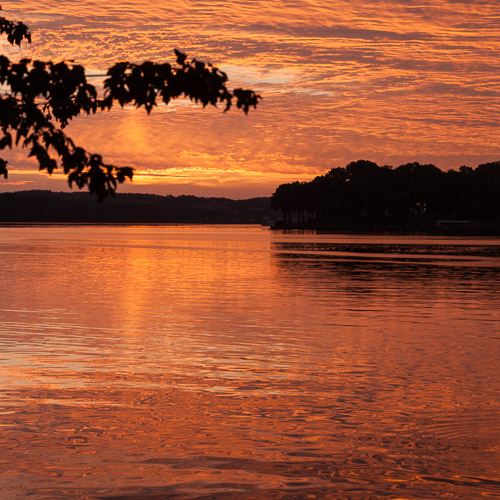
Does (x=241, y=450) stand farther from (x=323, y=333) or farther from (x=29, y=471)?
(x=323, y=333)

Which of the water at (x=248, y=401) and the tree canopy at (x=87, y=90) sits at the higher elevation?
the tree canopy at (x=87, y=90)

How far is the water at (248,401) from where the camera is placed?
36.2 ft

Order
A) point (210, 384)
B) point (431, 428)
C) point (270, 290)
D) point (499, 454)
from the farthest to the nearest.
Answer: point (270, 290), point (210, 384), point (431, 428), point (499, 454)

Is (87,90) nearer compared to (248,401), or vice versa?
(87,90)

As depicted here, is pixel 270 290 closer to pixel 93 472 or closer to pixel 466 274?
pixel 466 274

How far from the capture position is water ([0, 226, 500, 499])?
36.2 ft

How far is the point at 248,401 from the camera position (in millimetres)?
15547

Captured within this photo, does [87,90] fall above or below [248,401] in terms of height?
above

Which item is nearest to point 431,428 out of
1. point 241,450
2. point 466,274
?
point 241,450

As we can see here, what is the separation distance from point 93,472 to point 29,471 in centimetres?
79

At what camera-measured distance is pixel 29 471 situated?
11195 mm

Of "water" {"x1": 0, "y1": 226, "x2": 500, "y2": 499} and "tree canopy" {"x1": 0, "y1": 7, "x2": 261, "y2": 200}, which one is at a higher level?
"tree canopy" {"x1": 0, "y1": 7, "x2": 261, "y2": 200}

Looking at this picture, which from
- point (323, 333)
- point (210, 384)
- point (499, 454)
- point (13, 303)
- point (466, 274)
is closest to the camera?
point (499, 454)

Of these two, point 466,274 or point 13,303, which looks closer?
point 13,303
